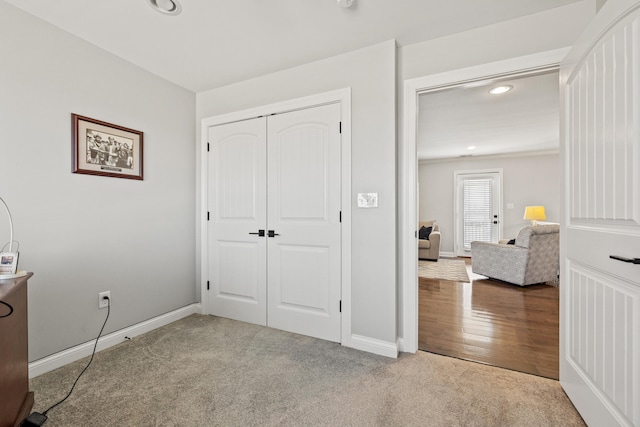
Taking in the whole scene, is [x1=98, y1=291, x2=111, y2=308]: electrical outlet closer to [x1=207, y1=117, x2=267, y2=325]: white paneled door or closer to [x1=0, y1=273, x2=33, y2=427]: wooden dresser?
[x1=0, y1=273, x2=33, y2=427]: wooden dresser

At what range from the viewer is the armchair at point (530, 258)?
4219mm

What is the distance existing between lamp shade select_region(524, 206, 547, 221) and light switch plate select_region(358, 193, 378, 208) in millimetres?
5702

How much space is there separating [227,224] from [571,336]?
108 inches

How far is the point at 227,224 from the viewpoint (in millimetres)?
2928

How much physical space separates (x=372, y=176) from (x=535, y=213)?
5.74 m

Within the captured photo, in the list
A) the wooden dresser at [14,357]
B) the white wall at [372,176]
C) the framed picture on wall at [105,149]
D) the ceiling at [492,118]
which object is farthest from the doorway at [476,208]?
the wooden dresser at [14,357]

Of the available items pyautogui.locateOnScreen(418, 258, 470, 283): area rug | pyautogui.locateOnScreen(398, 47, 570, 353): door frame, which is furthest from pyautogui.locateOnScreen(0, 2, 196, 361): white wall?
pyautogui.locateOnScreen(418, 258, 470, 283): area rug

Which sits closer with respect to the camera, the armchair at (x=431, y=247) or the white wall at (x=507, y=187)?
the armchair at (x=431, y=247)

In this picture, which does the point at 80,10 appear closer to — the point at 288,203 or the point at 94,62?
the point at 94,62

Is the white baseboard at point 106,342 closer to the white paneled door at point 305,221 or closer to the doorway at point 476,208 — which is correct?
the white paneled door at point 305,221

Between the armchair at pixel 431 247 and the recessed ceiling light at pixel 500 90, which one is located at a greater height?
the recessed ceiling light at pixel 500 90

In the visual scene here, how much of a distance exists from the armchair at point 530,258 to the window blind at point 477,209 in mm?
2698

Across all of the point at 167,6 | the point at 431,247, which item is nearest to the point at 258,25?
the point at 167,6

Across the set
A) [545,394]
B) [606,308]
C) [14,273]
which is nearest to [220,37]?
[14,273]
